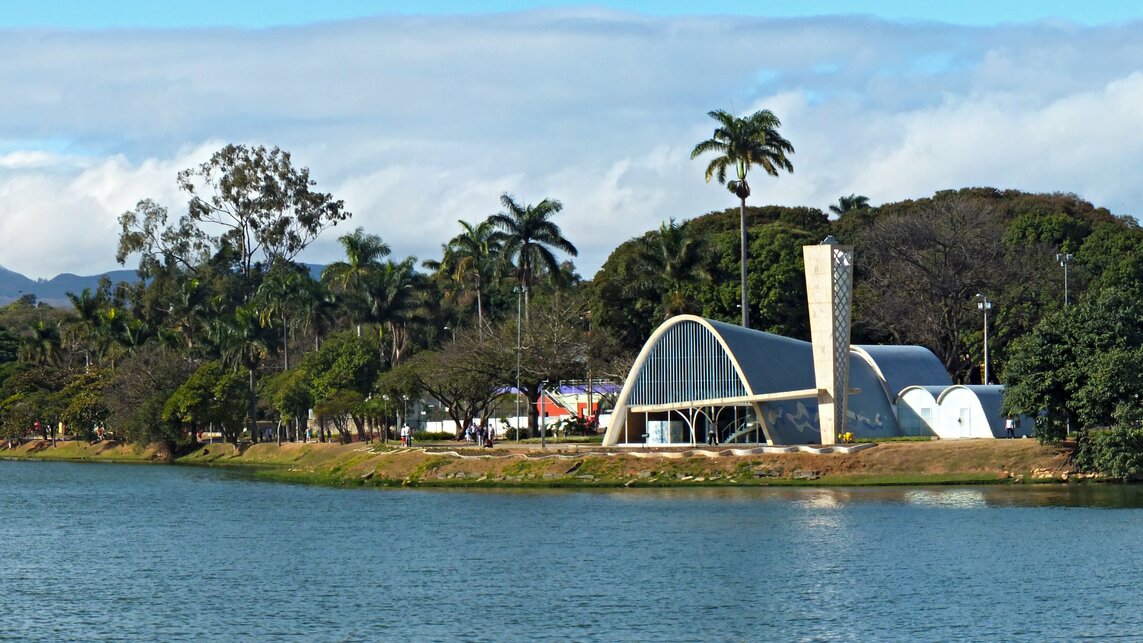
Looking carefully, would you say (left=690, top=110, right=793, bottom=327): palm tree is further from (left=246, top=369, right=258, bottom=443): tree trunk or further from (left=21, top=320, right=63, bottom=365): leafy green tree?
(left=21, top=320, right=63, bottom=365): leafy green tree

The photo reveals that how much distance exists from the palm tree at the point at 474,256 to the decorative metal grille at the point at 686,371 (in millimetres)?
28598

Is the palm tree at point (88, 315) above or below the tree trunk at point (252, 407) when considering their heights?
above

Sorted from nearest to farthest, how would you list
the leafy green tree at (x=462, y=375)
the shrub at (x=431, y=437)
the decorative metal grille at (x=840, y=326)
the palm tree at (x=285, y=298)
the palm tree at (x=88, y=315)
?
1. the decorative metal grille at (x=840, y=326)
2. the leafy green tree at (x=462, y=375)
3. the shrub at (x=431, y=437)
4. the palm tree at (x=285, y=298)
5. the palm tree at (x=88, y=315)

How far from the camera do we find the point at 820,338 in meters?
73.5

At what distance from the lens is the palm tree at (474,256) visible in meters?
108

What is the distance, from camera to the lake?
111 feet

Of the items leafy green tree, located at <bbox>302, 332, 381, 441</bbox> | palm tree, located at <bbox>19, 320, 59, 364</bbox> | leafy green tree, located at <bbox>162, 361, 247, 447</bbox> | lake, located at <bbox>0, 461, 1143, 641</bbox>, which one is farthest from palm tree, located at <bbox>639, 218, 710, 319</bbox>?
palm tree, located at <bbox>19, 320, 59, 364</bbox>

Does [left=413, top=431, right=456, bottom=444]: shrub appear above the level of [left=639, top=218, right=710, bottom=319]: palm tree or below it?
below

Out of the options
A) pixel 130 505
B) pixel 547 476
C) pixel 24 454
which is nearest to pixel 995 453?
pixel 547 476

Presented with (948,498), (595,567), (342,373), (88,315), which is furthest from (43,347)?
(595,567)

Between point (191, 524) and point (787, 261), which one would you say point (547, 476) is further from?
point (787, 261)

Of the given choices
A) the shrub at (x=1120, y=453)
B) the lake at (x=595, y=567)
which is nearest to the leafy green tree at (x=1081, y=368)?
the shrub at (x=1120, y=453)

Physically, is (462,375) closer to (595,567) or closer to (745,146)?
(745,146)

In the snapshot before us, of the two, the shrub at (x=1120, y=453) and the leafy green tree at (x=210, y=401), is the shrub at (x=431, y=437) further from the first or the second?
the shrub at (x=1120, y=453)
